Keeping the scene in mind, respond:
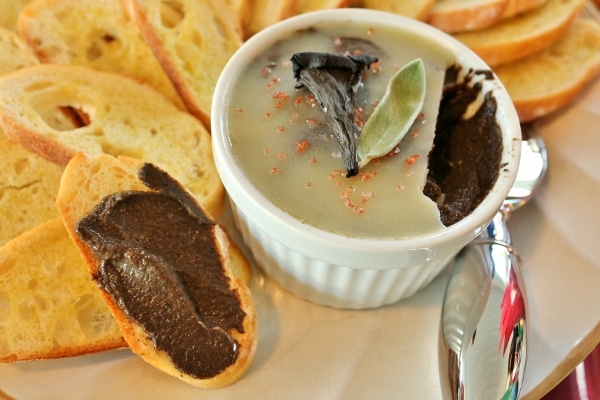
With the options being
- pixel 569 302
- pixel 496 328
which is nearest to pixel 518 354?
pixel 496 328

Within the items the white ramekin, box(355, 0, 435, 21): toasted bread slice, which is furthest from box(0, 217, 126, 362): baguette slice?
box(355, 0, 435, 21): toasted bread slice

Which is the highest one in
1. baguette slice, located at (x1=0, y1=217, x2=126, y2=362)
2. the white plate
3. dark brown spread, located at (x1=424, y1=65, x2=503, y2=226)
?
dark brown spread, located at (x1=424, y1=65, x2=503, y2=226)

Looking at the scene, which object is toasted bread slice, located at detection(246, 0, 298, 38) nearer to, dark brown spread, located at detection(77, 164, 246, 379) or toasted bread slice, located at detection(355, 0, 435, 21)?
toasted bread slice, located at detection(355, 0, 435, 21)

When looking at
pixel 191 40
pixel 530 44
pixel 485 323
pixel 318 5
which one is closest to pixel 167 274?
pixel 485 323

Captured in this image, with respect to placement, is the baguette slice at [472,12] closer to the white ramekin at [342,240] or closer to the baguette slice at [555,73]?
the baguette slice at [555,73]

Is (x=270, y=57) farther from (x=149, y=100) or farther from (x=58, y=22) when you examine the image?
(x=58, y=22)

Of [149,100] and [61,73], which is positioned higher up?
[61,73]
